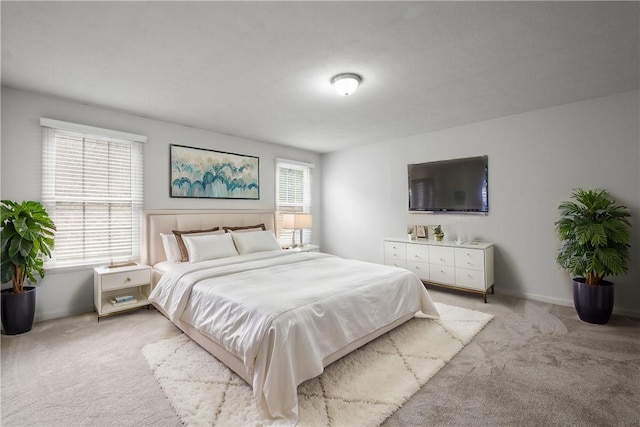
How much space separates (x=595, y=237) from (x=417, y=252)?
80.9 inches

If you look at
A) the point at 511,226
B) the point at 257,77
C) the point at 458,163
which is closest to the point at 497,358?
the point at 511,226

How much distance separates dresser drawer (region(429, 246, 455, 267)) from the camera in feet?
13.6

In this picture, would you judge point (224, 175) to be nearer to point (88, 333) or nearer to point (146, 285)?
point (146, 285)

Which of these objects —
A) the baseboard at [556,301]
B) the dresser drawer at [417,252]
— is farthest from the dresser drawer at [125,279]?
the baseboard at [556,301]

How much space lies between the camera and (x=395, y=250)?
15.7ft

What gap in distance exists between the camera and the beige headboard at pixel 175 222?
380 centimetres

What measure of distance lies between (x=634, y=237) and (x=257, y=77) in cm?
438

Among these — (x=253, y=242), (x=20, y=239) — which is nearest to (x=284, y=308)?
(x=253, y=242)

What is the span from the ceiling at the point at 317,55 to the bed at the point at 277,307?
180 centimetres

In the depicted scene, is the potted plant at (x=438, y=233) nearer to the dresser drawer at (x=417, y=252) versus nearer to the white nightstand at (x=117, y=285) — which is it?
the dresser drawer at (x=417, y=252)

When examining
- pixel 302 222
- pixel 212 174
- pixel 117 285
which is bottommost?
pixel 117 285

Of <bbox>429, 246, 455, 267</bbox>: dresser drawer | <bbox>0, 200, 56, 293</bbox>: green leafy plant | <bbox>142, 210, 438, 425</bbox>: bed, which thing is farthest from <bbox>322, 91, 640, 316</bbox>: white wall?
<bbox>0, 200, 56, 293</bbox>: green leafy plant

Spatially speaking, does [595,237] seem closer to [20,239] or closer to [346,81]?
[346,81]

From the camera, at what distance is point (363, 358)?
95.0 inches
